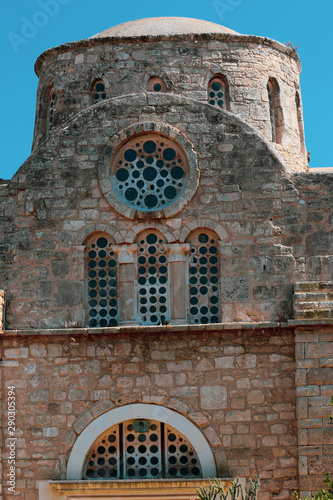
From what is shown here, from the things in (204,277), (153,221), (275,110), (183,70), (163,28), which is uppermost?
(163,28)

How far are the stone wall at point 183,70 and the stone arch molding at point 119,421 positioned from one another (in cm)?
519

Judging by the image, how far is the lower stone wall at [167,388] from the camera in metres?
13.4

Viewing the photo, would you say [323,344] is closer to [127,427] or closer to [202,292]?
[202,292]

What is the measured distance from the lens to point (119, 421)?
13.6m

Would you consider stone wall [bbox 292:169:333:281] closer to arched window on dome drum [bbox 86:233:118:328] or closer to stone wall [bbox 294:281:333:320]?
stone wall [bbox 294:281:333:320]

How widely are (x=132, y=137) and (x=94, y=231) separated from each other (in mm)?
1540

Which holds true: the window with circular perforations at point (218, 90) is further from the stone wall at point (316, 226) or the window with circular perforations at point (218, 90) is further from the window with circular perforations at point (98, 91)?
the stone wall at point (316, 226)

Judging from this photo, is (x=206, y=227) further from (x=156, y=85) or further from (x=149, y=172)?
(x=156, y=85)

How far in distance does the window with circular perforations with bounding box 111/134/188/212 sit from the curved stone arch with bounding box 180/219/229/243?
53 cm

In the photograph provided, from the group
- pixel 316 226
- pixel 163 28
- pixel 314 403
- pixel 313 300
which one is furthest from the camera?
pixel 163 28

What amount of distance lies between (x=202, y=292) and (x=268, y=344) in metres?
1.29

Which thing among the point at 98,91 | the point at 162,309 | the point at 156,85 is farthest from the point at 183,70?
the point at 162,309

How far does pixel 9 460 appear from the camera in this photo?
13.7 m

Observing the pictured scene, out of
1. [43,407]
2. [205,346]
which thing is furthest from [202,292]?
[43,407]
